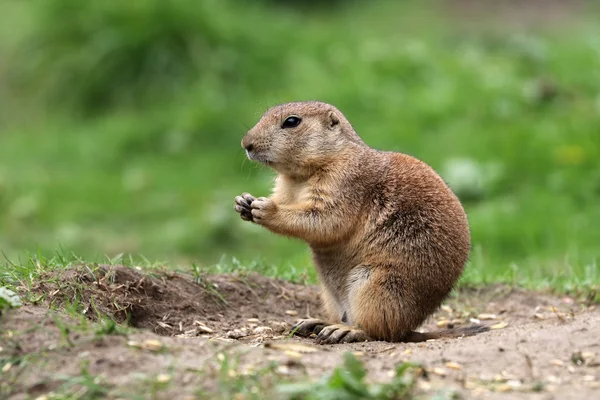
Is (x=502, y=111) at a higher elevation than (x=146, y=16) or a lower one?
lower

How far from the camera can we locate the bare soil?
3943 mm


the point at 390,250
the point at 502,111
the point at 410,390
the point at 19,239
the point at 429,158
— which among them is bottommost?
the point at 410,390

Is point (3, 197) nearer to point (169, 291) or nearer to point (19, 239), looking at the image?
point (19, 239)

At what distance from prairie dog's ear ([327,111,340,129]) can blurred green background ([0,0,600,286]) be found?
8.24 feet

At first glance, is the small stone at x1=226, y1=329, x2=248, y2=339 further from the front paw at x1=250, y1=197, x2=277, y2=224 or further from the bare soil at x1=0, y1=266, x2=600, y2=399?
the front paw at x1=250, y1=197, x2=277, y2=224

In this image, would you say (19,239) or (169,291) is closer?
(169,291)

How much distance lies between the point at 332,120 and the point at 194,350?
6.75 feet

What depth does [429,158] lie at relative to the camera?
10.7m

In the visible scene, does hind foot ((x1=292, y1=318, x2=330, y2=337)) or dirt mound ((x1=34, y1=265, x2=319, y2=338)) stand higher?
dirt mound ((x1=34, y1=265, x2=319, y2=338))

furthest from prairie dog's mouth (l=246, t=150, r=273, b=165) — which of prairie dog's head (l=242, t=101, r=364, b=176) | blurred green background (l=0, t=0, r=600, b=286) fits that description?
blurred green background (l=0, t=0, r=600, b=286)

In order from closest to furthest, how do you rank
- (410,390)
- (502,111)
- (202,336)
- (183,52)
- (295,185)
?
(410,390), (202,336), (295,185), (502,111), (183,52)

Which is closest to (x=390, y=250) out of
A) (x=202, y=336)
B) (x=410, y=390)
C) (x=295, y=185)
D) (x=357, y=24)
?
(x=295, y=185)

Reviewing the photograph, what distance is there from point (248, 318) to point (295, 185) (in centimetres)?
87

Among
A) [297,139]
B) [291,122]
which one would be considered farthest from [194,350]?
[291,122]
